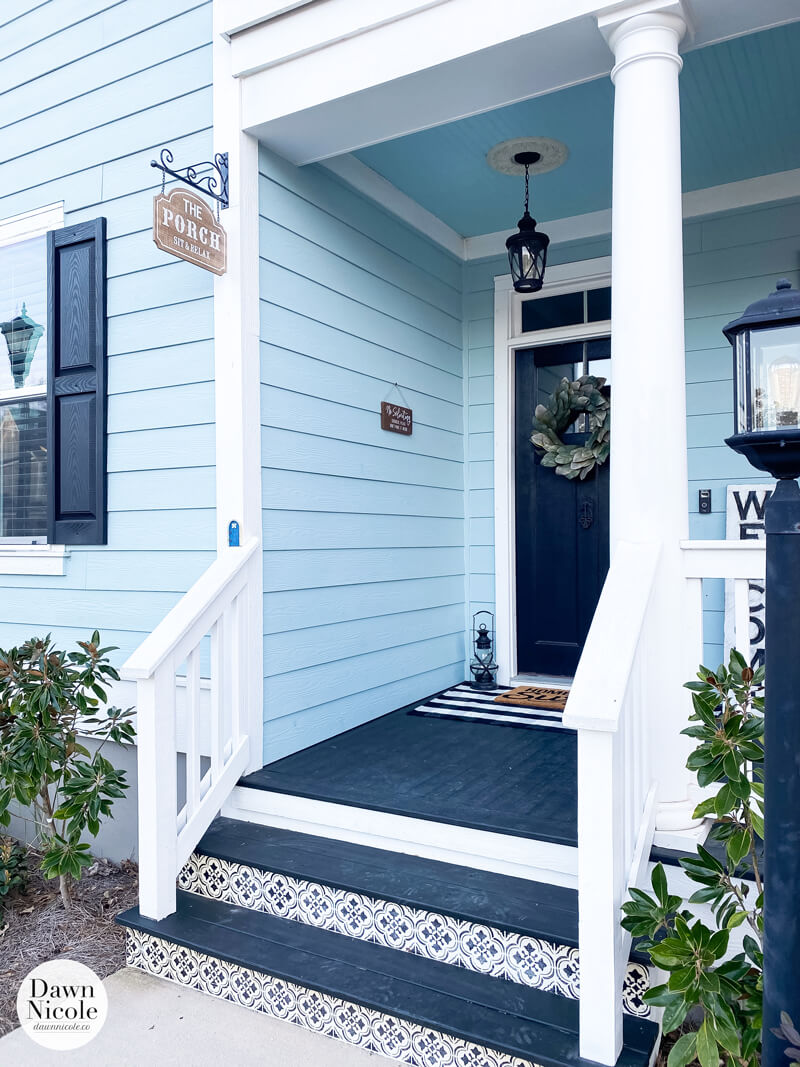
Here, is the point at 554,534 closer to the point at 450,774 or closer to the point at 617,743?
the point at 450,774

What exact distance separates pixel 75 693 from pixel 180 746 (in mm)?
428

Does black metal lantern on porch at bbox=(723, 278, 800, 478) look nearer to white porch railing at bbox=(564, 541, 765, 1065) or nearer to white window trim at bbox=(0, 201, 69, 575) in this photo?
white porch railing at bbox=(564, 541, 765, 1065)

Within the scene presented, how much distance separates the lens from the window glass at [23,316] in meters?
3.53

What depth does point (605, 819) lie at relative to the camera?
1.64m

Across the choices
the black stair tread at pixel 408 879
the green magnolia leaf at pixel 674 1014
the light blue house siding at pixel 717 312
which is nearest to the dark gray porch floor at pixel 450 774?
the black stair tread at pixel 408 879

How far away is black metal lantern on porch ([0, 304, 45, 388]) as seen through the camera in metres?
3.56

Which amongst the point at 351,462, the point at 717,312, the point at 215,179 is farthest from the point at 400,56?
the point at 717,312

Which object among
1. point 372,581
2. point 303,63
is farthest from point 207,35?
point 372,581

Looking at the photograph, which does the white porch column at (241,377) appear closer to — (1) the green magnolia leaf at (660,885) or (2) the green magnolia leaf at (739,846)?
(1) the green magnolia leaf at (660,885)

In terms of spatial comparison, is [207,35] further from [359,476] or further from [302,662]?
[302,662]

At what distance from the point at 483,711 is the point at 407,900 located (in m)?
1.63

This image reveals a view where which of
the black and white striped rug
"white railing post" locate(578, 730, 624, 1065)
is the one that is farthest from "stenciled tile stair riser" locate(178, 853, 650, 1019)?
the black and white striped rug

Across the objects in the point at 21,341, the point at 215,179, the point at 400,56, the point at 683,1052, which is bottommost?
the point at 683,1052

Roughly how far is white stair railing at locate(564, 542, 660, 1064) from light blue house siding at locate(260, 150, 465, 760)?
1.42m
